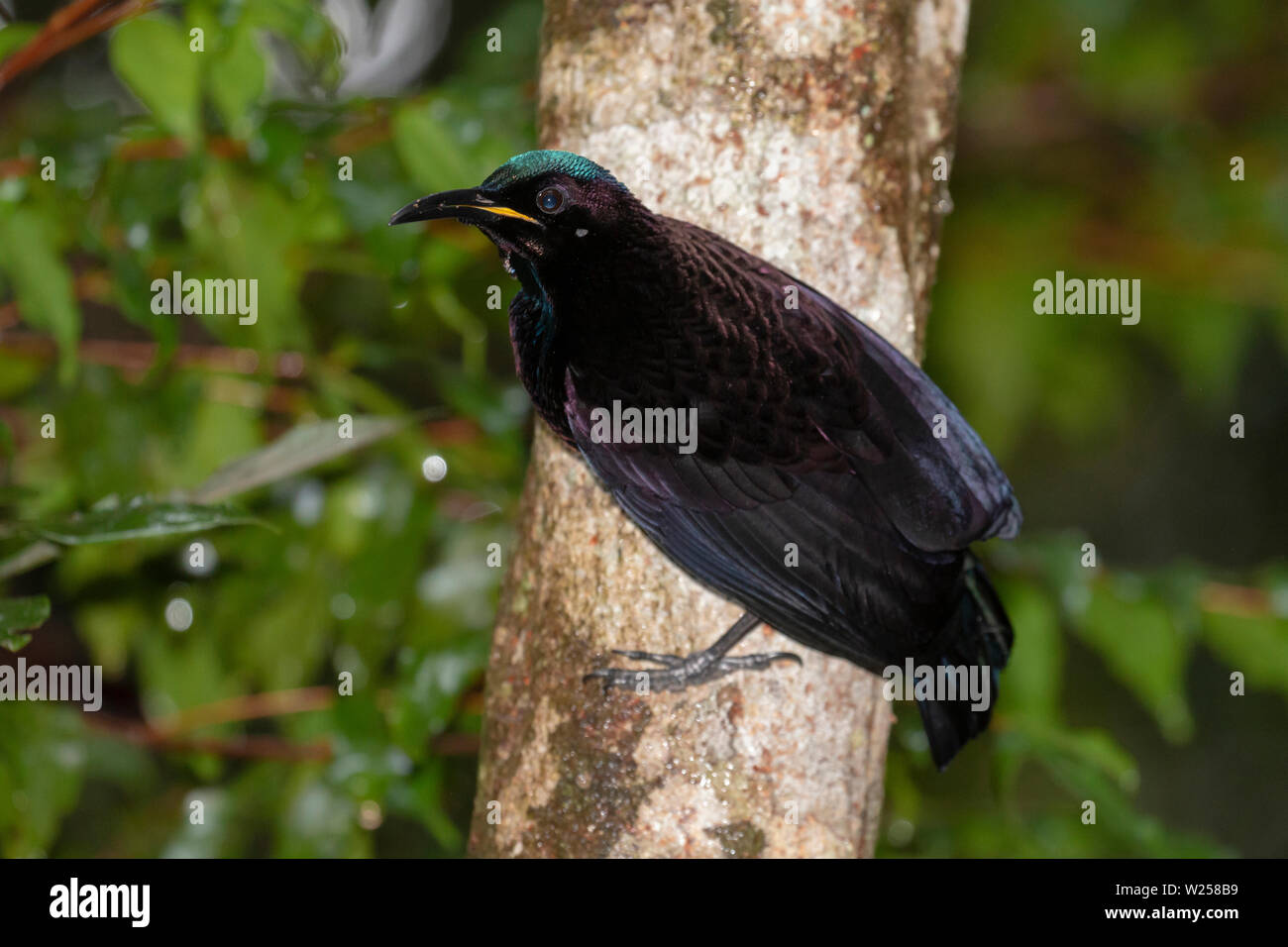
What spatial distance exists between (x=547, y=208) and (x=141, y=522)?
732 mm

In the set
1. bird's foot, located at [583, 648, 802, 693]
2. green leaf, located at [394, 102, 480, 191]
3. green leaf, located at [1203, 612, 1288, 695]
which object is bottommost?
bird's foot, located at [583, 648, 802, 693]

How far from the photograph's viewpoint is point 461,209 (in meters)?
1.57

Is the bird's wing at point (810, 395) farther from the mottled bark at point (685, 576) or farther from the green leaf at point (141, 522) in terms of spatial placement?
the green leaf at point (141, 522)

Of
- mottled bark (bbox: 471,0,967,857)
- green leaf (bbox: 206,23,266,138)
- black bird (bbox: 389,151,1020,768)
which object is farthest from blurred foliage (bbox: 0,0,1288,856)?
black bird (bbox: 389,151,1020,768)

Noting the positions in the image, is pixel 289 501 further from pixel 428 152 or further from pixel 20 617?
pixel 20 617

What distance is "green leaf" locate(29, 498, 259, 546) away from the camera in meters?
1.69

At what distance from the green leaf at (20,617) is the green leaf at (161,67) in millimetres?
809

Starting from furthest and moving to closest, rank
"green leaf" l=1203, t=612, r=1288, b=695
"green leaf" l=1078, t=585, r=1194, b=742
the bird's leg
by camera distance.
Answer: "green leaf" l=1203, t=612, r=1288, b=695
"green leaf" l=1078, t=585, r=1194, b=742
the bird's leg

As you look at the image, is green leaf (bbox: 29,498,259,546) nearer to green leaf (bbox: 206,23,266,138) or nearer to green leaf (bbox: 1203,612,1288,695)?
green leaf (bbox: 206,23,266,138)

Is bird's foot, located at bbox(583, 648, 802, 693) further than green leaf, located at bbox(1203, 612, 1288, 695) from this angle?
No

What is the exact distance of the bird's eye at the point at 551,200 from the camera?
1604mm

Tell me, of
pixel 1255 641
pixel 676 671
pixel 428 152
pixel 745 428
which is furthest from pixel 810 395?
pixel 1255 641

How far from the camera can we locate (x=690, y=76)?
1.72m

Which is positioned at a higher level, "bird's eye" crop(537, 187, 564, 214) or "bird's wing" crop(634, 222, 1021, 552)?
"bird's eye" crop(537, 187, 564, 214)
